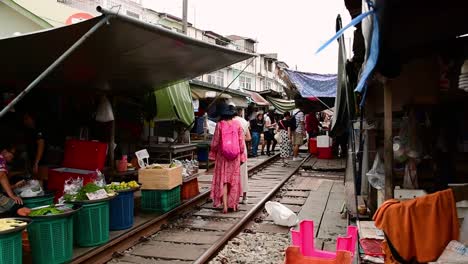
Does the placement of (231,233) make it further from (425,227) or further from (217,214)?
(425,227)

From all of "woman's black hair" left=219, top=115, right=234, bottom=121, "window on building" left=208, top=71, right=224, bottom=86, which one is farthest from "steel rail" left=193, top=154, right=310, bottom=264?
"window on building" left=208, top=71, right=224, bottom=86

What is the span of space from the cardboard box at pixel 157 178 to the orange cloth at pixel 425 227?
4479mm

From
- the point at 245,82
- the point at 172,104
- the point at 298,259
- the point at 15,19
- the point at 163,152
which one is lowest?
the point at 298,259

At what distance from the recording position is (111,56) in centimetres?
543

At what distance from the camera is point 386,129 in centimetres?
392

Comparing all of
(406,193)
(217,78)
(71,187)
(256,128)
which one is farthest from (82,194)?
(217,78)

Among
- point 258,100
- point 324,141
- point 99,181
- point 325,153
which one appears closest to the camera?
point 99,181

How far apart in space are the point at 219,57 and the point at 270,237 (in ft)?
10.3

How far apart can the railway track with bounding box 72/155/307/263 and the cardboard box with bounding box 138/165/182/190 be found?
54 cm

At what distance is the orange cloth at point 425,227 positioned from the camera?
3.05 m

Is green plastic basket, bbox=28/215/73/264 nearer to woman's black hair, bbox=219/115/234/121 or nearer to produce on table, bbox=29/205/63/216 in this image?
produce on table, bbox=29/205/63/216

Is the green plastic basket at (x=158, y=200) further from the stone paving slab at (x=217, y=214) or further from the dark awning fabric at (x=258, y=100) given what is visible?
the dark awning fabric at (x=258, y=100)

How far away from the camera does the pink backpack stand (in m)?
7.41

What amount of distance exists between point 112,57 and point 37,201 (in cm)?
227
